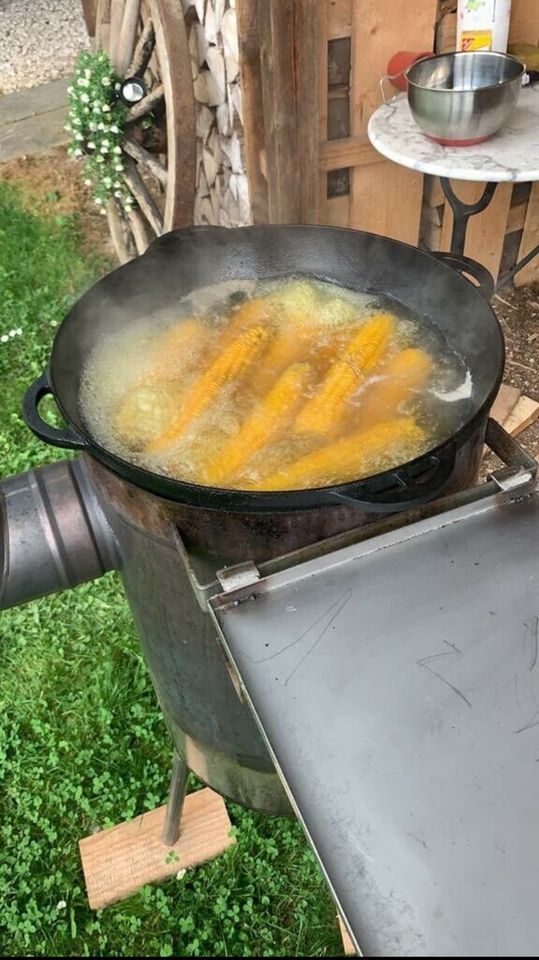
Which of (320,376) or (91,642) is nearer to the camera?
(320,376)

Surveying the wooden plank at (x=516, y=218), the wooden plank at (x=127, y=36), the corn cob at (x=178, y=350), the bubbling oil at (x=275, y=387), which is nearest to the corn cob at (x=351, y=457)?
the bubbling oil at (x=275, y=387)

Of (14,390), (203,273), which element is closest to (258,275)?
(203,273)

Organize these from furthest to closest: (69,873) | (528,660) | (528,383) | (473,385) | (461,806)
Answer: (528,383)
(69,873)
(473,385)
(528,660)
(461,806)

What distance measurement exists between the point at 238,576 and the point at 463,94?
2.08 meters

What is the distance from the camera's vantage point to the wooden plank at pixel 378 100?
9.44 ft

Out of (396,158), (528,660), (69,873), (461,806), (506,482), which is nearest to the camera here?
(461,806)

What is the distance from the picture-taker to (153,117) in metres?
3.76

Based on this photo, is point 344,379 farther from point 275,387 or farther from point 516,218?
point 516,218

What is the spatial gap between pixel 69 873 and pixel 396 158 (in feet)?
8.91

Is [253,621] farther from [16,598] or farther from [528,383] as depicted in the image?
[528,383]

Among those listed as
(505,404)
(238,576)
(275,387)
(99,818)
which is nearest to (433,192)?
(505,404)

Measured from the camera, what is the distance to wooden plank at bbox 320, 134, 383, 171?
10.3ft

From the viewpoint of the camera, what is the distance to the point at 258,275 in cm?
214

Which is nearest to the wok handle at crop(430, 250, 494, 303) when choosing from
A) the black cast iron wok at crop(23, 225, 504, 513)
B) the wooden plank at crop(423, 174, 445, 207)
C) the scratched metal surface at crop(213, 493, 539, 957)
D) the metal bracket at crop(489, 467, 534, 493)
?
the black cast iron wok at crop(23, 225, 504, 513)
